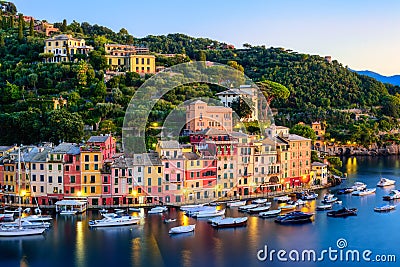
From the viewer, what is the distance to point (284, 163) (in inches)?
1068

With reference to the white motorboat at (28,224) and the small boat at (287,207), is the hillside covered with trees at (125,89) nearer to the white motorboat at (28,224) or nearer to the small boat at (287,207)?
the white motorboat at (28,224)

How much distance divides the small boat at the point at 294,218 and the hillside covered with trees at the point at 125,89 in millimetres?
11277

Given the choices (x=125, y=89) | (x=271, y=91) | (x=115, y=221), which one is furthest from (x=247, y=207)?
(x=271, y=91)

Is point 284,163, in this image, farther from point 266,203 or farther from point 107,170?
point 107,170

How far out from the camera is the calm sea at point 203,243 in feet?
57.6

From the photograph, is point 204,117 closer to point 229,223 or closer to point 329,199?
point 329,199

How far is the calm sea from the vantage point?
17.6 metres

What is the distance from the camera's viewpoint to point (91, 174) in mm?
23547

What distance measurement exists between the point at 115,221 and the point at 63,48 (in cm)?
2499

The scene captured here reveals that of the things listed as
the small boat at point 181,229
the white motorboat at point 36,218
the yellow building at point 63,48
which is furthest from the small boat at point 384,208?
the yellow building at point 63,48

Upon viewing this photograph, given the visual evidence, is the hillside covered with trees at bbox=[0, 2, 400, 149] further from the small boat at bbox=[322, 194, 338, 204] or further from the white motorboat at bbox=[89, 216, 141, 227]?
the small boat at bbox=[322, 194, 338, 204]

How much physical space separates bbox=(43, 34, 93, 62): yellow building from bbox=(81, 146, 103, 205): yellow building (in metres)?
20.6

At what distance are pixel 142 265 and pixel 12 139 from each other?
Result: 58.0 feet

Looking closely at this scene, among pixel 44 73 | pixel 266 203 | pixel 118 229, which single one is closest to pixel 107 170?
pixel 118 229
